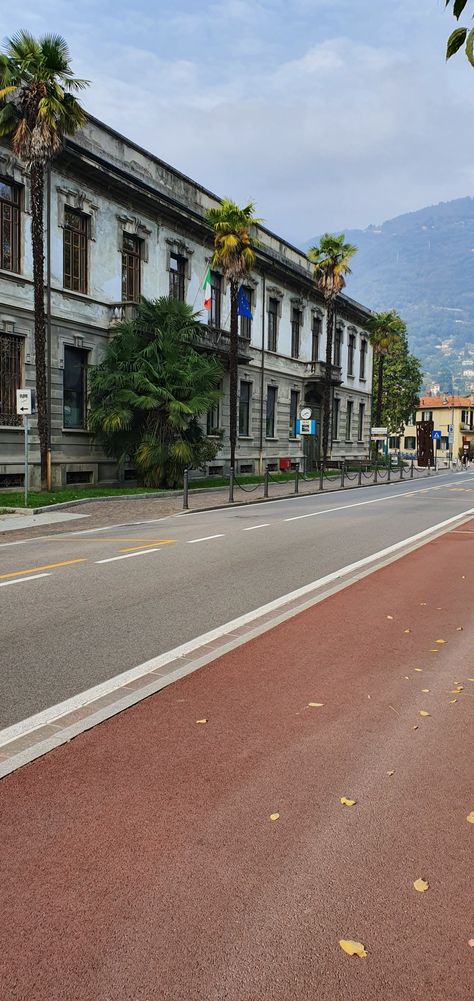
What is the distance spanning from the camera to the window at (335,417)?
178 feet

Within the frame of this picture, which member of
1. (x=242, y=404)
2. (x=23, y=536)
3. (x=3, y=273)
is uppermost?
(x=3, y=273)

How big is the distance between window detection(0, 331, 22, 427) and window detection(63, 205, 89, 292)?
11.9 feet

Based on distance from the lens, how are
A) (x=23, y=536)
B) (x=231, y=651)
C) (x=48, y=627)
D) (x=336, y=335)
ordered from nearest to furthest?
(x=231, y=651) < (x=48, y=627) < (x=23, y=536) < (x=336, y=335)

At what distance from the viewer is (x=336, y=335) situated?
5338 centimetres

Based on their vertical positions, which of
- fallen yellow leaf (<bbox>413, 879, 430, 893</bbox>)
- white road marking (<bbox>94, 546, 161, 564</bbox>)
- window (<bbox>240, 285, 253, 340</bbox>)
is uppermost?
window (<bbox>240, 285, 253, 340</bbox>)

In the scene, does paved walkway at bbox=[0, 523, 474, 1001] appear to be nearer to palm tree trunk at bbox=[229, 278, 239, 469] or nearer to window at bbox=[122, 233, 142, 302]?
window at bbox=[122, 233, 142, 302]

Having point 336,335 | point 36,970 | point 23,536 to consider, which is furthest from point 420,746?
point 336,335

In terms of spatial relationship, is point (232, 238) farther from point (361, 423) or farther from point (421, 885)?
point (361, 423)

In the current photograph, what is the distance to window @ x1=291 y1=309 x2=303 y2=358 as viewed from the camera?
45.6 m

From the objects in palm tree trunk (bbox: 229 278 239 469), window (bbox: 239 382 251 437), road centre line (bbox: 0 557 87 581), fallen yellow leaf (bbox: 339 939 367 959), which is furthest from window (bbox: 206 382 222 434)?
fallen yellow leaf (bbox: 339 939 367 959)

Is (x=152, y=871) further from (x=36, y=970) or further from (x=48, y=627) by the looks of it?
(x=48, y=627)

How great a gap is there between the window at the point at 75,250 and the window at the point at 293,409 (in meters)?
20.5

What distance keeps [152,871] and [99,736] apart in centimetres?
152

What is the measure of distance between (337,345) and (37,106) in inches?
1391
